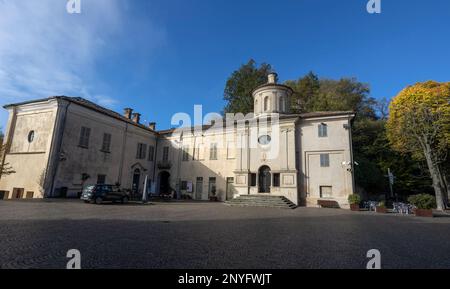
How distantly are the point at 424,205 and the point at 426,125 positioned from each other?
403 inches

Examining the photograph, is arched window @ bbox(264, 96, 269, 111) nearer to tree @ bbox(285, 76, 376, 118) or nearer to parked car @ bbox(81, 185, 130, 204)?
tree @ bbox(285, 76, 376, 118)

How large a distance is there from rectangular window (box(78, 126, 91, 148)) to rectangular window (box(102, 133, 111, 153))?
1.66m

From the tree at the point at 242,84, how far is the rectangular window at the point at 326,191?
17.8 metres

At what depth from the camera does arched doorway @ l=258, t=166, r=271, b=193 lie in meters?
23.1

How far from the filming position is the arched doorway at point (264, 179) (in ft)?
75.9

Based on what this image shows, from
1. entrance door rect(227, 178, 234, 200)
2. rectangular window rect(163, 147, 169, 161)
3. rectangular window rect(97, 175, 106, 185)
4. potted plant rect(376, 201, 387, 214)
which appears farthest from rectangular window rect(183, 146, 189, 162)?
potted plant rect(376, 201, 387, 214)

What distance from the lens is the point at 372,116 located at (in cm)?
3644

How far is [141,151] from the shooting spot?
27.6 m

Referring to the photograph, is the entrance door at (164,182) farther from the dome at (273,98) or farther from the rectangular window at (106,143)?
the dome at (273,98)

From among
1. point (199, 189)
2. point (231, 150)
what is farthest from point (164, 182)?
point (231, 150)

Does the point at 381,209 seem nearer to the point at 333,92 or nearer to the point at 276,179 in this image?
the point at 276,179
